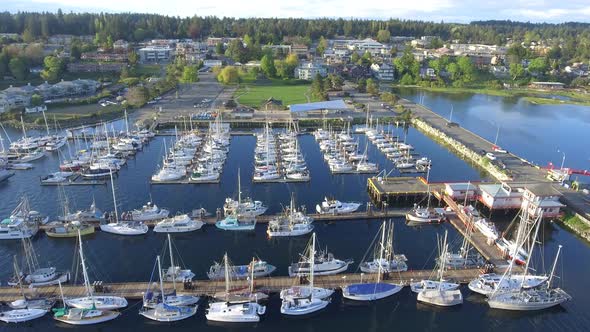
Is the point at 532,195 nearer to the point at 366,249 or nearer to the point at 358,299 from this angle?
the point at 366,249

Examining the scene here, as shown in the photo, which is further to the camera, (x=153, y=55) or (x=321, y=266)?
(x=153, y=55)

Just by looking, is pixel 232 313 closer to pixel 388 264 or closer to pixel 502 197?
pixel 388 264

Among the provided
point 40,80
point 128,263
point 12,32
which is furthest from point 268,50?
point 128,263

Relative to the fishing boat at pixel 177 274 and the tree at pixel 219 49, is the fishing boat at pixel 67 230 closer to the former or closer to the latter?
the fishing boat at pixel 177 274

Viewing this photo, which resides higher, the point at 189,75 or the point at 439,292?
the point at 189,75

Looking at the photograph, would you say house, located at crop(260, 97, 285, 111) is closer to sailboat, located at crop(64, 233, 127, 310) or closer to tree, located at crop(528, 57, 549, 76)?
sailboat, located at crop(64, 233, 127, 310)

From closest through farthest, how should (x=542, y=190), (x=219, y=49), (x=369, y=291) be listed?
(x=369, y=291) → (x=542, y=190) → (x=219, y=49)

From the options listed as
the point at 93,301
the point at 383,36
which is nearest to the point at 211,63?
the point at 383,36
